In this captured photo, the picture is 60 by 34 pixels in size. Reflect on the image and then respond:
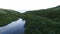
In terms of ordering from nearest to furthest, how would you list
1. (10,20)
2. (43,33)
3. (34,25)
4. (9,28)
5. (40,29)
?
(43,33)
(40,29)
(34,25)
(9,28)
(10,20)

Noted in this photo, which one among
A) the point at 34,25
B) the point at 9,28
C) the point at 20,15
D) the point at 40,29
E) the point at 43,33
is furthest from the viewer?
the point at 20,15

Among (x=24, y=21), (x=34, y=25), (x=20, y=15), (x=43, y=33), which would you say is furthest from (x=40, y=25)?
(x=20, y=15)

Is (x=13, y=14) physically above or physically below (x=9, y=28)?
above

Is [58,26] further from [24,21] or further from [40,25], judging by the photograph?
[24,21]

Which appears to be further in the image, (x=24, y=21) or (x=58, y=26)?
(x=24, y=21)

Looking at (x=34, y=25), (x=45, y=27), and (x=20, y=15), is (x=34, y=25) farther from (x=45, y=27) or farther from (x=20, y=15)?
(x=20, y=15)

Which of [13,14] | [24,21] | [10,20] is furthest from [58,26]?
[13,14]
